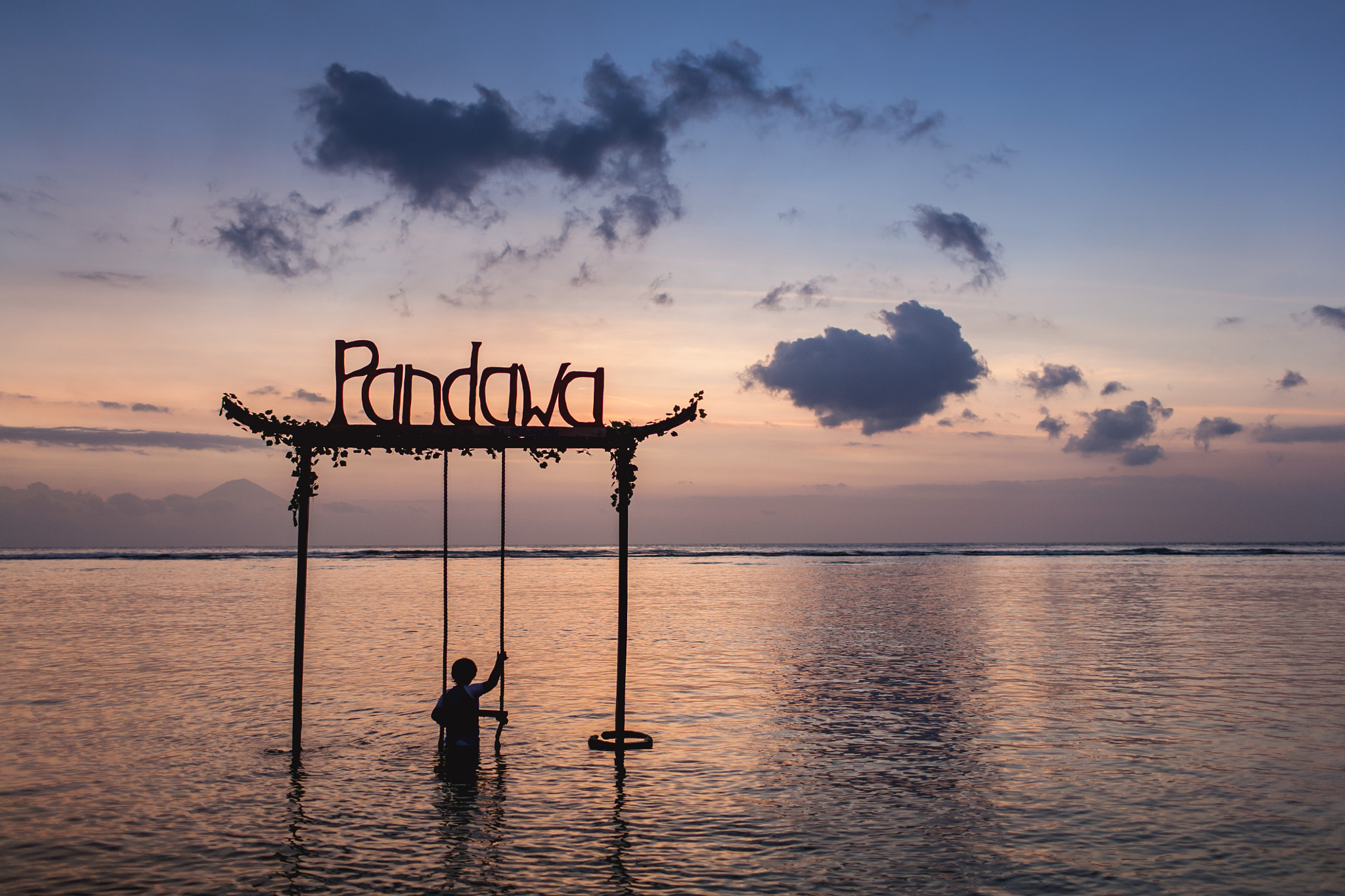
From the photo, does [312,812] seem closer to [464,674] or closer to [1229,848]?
[464,674]

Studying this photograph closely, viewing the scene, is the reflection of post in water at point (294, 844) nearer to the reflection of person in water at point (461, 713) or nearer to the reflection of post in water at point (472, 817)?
the reflection of post in water at point (472, 817)

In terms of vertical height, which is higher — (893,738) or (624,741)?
(624,741)

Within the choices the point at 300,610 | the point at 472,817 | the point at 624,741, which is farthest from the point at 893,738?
the point at 300,610

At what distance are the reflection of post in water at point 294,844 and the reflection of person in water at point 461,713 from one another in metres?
2.08

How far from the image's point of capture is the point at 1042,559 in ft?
348

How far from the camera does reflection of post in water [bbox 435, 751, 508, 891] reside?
946 cm

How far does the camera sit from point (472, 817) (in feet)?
37.1

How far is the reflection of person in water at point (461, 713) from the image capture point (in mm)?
13094

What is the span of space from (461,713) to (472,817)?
7.02 feet

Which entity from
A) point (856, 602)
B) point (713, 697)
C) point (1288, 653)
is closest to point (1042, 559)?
point (856, 602)

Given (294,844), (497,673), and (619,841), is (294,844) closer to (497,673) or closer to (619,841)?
(619,841)

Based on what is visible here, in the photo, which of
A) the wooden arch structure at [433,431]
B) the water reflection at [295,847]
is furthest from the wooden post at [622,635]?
the water reflection at [295,847]

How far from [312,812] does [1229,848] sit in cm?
1126

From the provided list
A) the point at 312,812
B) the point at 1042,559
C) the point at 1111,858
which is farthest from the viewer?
the point at 1042,559
